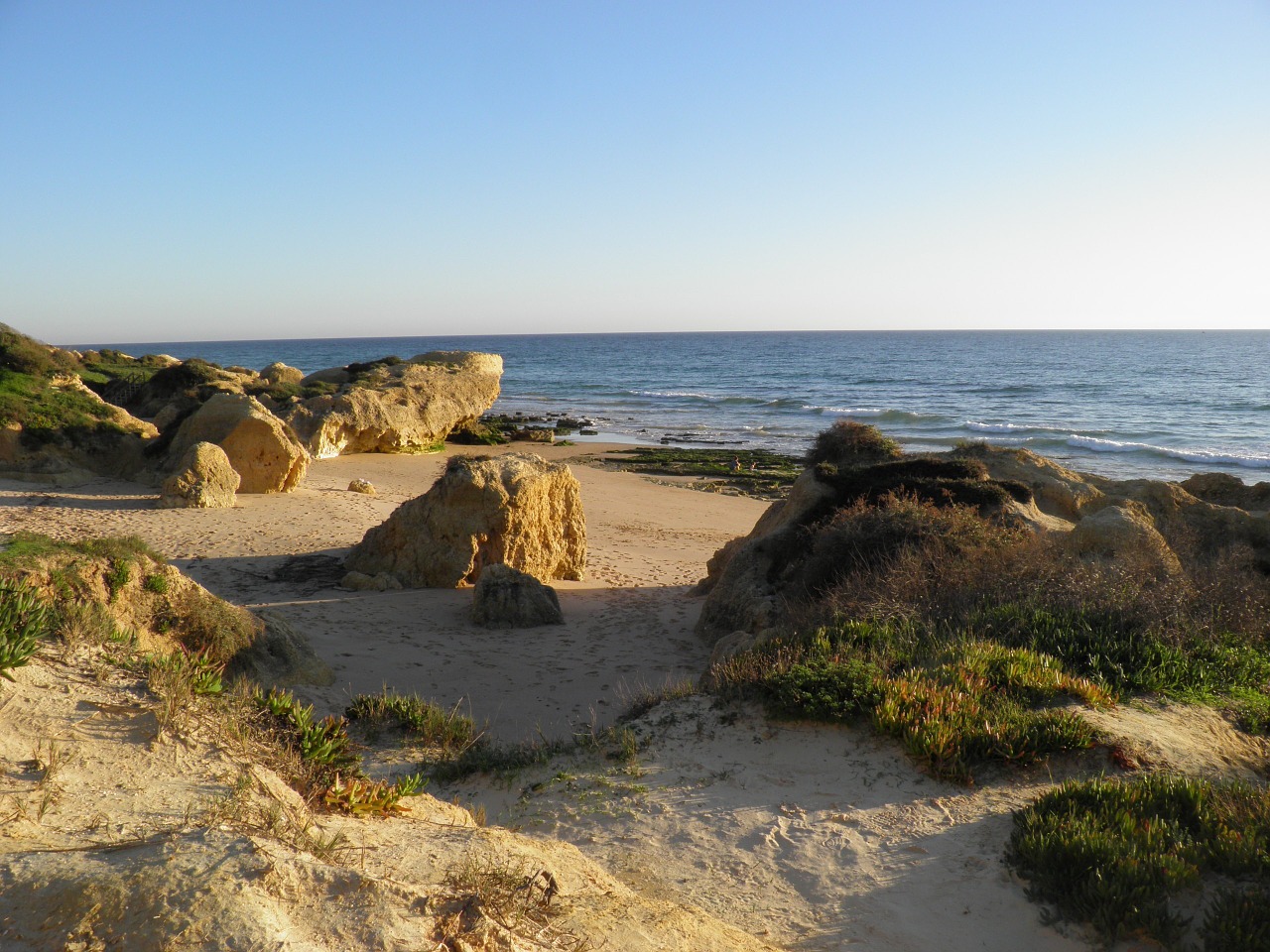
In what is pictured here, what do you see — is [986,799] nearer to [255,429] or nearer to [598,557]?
[598,557]

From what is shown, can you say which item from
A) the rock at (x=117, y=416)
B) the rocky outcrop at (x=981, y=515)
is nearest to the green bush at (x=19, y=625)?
the rocky outcrop at (x=981, y=515)

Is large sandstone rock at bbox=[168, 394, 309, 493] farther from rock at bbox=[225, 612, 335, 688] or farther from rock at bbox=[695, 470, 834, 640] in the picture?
rock at bbox=[695, 470, 834, 640]

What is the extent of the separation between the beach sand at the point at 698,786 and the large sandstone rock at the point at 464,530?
525mm

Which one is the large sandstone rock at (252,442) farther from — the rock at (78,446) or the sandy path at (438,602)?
the rock at (78,446)

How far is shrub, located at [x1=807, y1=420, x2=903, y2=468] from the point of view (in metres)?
14.7

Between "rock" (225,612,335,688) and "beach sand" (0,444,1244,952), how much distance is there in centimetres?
18

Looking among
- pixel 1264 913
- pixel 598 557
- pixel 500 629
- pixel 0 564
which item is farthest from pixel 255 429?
pixel 1264 913

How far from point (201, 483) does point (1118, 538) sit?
13.9 m

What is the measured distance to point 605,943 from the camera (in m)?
3.51

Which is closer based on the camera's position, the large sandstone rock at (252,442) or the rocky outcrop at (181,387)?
the large sandstone rock at (252,442)

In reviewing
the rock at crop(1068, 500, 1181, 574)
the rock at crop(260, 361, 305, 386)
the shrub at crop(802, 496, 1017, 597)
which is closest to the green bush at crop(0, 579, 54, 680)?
the shrub at crop(802, 496, 1017, 597)

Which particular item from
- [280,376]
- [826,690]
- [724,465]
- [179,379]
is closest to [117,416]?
[179,379]

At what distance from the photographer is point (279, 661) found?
7.70m

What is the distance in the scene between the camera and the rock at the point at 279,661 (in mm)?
7304
